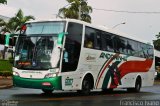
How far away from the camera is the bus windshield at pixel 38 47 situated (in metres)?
18.2

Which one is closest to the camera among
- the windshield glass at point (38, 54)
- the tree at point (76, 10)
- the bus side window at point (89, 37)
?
the windshield glass at point (38, 54)

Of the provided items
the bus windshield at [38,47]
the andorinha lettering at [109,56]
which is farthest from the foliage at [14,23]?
the bus windshield at [38,47]

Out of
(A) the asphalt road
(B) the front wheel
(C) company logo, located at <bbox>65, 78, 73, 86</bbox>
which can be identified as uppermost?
(C) company logo, located at <bbox>65, 78, 73, 86</bbox>

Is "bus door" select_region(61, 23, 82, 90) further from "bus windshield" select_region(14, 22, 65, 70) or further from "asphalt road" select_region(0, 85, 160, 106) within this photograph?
"asphalt road" select_region(0, 85, 160, 106)

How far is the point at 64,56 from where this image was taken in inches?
729

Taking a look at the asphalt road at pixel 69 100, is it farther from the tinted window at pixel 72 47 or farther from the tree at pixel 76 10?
the tree at pixel 76 10

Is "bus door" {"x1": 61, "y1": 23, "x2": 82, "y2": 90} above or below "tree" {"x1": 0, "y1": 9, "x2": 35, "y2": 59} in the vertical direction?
below

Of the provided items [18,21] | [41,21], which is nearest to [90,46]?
[41,21]

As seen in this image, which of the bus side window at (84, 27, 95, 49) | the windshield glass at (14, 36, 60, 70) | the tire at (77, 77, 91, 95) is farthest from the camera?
the tire at (77, 77, 91, 95)

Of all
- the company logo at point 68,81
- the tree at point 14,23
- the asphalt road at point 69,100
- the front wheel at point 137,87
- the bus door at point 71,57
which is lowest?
the asphalt road at point 69,100

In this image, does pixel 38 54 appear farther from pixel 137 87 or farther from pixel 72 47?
pixel 137 87

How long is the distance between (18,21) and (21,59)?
1715 inches

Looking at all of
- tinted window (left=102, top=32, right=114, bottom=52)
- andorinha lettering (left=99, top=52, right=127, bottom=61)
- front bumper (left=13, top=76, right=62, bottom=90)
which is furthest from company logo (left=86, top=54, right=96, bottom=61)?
front bumper (left=13, top=76, right=62, bottom=90)

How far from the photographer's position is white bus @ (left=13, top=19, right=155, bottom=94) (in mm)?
18219
